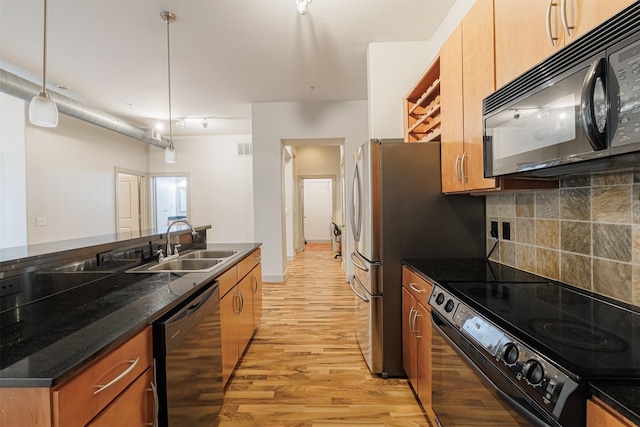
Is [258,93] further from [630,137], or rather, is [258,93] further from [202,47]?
[630,137]

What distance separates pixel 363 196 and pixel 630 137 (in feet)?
5.19

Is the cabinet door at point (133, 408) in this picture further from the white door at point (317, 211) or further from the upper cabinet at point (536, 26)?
the white door at point (317, 211)

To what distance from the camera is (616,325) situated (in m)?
0.97

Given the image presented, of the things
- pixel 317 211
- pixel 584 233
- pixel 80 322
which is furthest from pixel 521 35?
pixel 317 211

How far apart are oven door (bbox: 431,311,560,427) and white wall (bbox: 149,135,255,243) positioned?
587 cm

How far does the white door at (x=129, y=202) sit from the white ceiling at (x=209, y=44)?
2.52 metres

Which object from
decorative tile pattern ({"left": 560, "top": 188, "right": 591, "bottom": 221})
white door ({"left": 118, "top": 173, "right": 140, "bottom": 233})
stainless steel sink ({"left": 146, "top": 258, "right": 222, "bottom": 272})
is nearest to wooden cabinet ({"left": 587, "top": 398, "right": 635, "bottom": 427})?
decorative tile pattern ({"left": 560, "top": 188, "right": 591, "bottom": 221})

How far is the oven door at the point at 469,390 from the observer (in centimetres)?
85

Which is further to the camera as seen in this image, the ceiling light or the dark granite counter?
the ceiling light

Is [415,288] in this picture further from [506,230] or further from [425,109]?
[425,109]

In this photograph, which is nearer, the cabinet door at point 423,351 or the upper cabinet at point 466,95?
the upper cabinet at point 466,95

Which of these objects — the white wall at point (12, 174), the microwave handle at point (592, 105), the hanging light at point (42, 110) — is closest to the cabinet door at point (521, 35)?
the microwave handle at point (592, 105)

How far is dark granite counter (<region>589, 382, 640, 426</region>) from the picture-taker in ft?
1.89

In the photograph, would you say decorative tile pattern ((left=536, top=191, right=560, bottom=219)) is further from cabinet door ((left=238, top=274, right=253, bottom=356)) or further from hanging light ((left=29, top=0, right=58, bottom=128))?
hanging light ((left=29, top=0, right=58, bottom=128))
